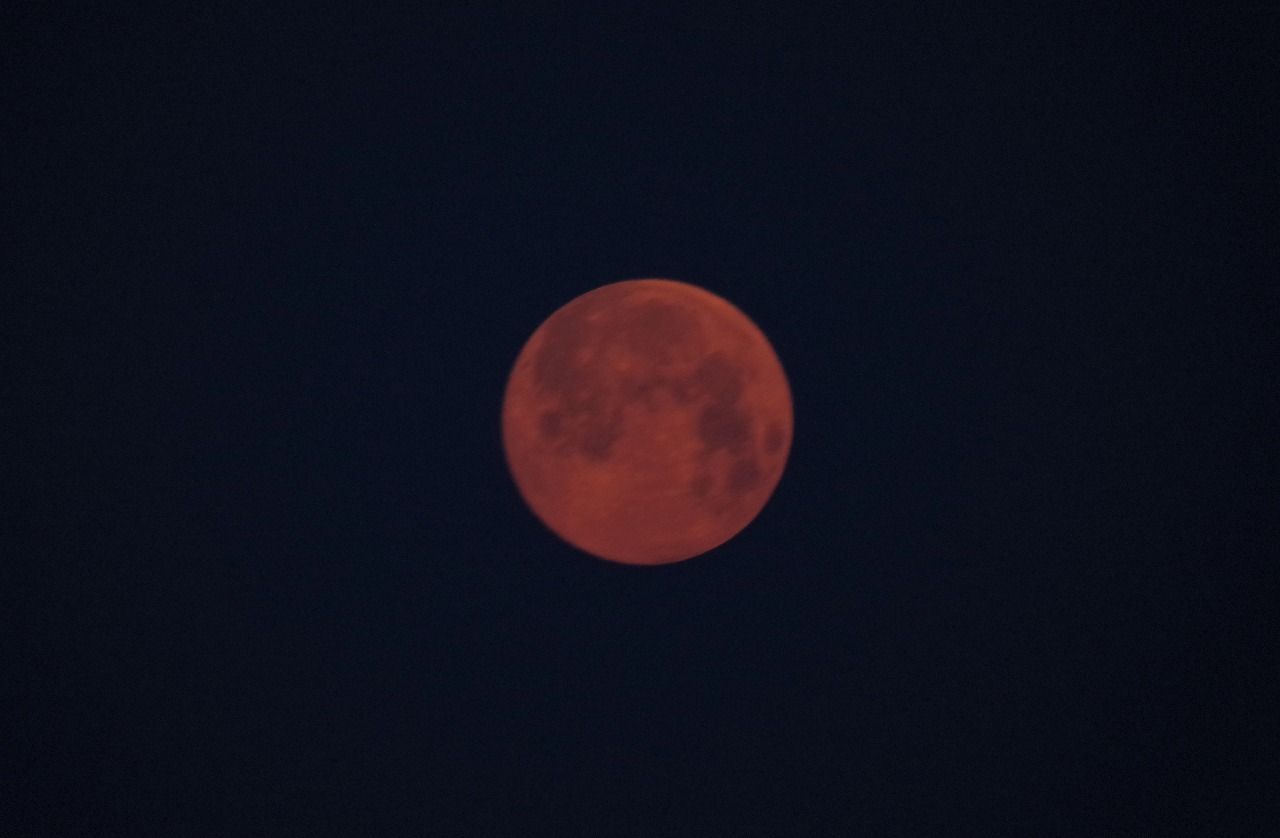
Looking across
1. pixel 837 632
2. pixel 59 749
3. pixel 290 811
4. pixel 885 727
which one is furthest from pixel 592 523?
pixel 59 749

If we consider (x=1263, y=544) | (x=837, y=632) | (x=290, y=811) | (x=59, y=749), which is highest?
(x=1263, y=544)

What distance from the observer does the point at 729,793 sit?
3418mm

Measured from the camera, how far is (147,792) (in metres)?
3.17

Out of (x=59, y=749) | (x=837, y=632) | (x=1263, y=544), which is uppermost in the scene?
(x=1263, y=544)

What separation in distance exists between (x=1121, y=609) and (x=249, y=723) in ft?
14.4

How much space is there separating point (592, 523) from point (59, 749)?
277 cm

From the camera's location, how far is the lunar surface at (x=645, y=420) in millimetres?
3029

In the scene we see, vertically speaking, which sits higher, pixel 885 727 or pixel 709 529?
pixel 709 529

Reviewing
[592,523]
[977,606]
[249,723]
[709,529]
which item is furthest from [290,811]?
[977,606]

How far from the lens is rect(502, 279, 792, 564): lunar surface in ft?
9.94

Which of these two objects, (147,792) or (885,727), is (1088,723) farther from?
(147,792)

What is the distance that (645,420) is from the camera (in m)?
3.02

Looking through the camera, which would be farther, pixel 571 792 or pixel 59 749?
pixel 571 792

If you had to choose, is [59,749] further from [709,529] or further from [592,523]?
[709,529]
